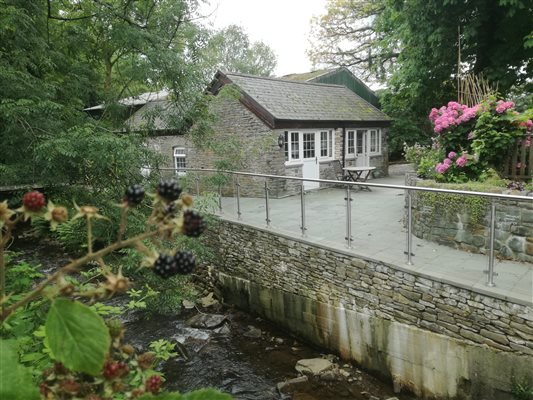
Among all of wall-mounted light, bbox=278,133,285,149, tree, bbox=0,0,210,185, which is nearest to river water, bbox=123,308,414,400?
tree, bbox=0,0,210,185

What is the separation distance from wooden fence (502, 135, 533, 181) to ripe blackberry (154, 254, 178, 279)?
26.1 feet

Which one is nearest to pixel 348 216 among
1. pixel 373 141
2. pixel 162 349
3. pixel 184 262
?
pixel 162 349

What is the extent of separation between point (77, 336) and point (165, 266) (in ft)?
0.81

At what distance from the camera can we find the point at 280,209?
27.2ft

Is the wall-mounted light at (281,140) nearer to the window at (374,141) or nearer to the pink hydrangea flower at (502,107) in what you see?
the window at (374,141)

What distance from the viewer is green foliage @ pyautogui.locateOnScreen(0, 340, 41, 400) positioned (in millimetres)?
835

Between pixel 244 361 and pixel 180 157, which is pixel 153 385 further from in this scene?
pixel 180 157

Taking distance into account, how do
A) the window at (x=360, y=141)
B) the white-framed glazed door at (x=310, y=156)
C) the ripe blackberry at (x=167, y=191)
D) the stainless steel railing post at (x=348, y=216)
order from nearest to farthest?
the ripe blackberry at (x=167, y=191), the stainless steel railing post at (x=348, y=216), the white-framed glazed door at (x=310, y=156), the window at (x=360, y=141)

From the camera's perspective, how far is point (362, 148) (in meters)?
16.8

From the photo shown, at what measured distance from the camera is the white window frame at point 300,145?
43.8 feet

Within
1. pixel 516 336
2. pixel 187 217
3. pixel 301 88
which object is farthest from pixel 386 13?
pixel 187 217

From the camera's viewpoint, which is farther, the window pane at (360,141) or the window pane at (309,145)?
the window pane at (360,141)

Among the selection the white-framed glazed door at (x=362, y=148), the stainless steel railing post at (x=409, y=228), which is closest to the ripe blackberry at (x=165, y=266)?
the stainless steel railing post at (x=409, y=228)

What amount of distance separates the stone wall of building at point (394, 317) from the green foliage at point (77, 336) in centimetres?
531
